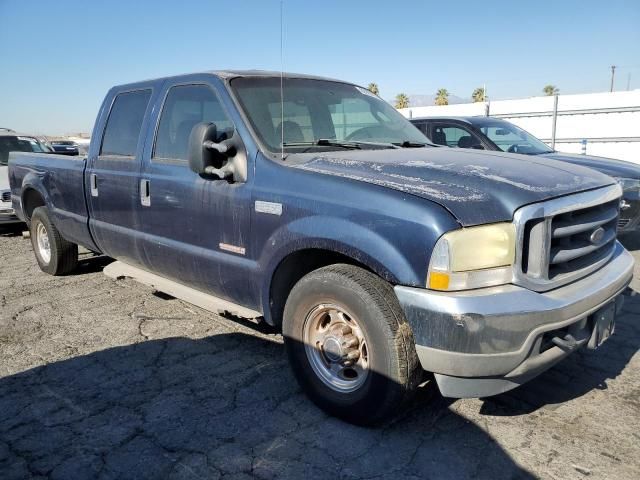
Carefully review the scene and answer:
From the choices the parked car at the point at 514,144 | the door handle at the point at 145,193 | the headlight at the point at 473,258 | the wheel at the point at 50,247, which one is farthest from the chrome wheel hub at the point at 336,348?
the parked car at the point at 514,144

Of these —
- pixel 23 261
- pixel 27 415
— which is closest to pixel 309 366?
pixel 27 415

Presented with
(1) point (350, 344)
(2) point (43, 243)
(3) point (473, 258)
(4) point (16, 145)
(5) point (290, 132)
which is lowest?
(2) point (43, 243)

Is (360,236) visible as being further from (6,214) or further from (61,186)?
(6,214)

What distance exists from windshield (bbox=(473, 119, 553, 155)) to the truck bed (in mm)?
5004

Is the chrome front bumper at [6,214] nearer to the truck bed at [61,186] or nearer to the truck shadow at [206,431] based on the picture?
the truck bed at [61,186]

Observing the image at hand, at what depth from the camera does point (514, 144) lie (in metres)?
7.18

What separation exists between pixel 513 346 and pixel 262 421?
141cm

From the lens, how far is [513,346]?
229 cm

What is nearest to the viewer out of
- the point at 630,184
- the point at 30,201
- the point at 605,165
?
the point at 30,201

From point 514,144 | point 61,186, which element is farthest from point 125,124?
point 514,144

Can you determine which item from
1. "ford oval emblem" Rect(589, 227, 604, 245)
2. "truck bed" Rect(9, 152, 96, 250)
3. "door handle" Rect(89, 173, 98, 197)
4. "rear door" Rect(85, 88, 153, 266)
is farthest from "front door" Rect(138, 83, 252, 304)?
"ford oval emblem" Rect(589, 227, 604, 245)

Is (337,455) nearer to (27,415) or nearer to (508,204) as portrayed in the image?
(508,204)

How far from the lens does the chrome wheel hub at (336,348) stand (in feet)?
9.04

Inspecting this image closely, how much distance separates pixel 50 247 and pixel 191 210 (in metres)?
3.20
